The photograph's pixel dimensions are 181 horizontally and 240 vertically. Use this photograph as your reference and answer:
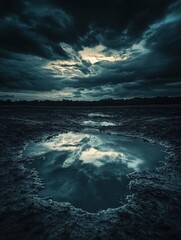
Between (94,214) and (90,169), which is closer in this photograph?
(94,214)

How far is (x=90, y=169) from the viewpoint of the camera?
5488 mm

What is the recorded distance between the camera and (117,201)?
380 cm

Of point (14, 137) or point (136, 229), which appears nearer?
point (136, 229)

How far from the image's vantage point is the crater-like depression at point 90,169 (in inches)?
156

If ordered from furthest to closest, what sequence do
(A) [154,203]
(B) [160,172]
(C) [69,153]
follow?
1. (C) [69,153]
2. (B) [160,172]
3. (A) [154,203]

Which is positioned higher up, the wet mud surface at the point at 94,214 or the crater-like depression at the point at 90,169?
the wet mud surface at the point at 94,214

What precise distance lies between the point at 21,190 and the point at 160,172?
373 centimetres

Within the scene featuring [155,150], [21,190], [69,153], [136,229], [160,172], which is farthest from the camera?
[155,150]

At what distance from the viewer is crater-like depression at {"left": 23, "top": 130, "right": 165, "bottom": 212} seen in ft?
13.0

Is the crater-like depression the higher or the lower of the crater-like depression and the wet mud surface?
the lower

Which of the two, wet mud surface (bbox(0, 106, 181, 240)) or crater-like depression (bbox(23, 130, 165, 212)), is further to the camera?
crater-like depression (bbox(23, 130, 165, 212))

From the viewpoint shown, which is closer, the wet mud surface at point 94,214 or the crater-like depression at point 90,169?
the wet mud surface at point 94,214

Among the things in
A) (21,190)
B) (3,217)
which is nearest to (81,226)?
(3,217)

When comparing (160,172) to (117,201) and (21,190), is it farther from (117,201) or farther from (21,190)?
(21,190)
